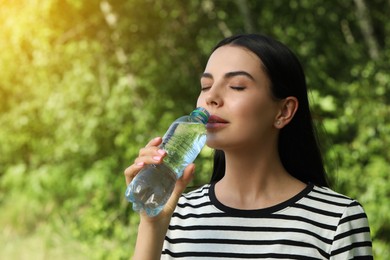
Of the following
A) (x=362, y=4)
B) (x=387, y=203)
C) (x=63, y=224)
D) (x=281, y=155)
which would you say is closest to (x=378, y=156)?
(x=387, y=203)

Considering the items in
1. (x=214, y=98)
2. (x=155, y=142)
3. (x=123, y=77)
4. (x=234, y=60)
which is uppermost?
(x=123, y=77)

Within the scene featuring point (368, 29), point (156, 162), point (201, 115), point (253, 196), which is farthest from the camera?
point (368, 29)

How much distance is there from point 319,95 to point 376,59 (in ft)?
2.89

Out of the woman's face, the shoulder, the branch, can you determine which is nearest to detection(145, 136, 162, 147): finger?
the woman's face

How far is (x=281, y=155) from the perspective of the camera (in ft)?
6.69

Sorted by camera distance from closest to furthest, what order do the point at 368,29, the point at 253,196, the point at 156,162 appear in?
1. the point at 156,162
2. the point at 253,196
3. the point at 368,29

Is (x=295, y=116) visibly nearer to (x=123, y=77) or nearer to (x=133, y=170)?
(x=133, y=170)

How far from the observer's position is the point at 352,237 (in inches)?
72.4

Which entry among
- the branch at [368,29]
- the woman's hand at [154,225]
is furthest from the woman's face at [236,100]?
the branch at [368,29]

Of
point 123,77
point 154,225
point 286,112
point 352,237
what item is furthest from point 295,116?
point 123,77

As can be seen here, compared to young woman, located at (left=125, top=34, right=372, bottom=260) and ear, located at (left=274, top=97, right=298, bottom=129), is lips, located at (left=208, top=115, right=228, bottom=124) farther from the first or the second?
ear, located at (left=274, top=97, right=298, bottom=129)

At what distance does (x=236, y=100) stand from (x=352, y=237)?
1.27 feet

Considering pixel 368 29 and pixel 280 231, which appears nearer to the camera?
pixel 280 231

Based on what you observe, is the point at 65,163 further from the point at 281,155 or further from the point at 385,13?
the point at 281,155
